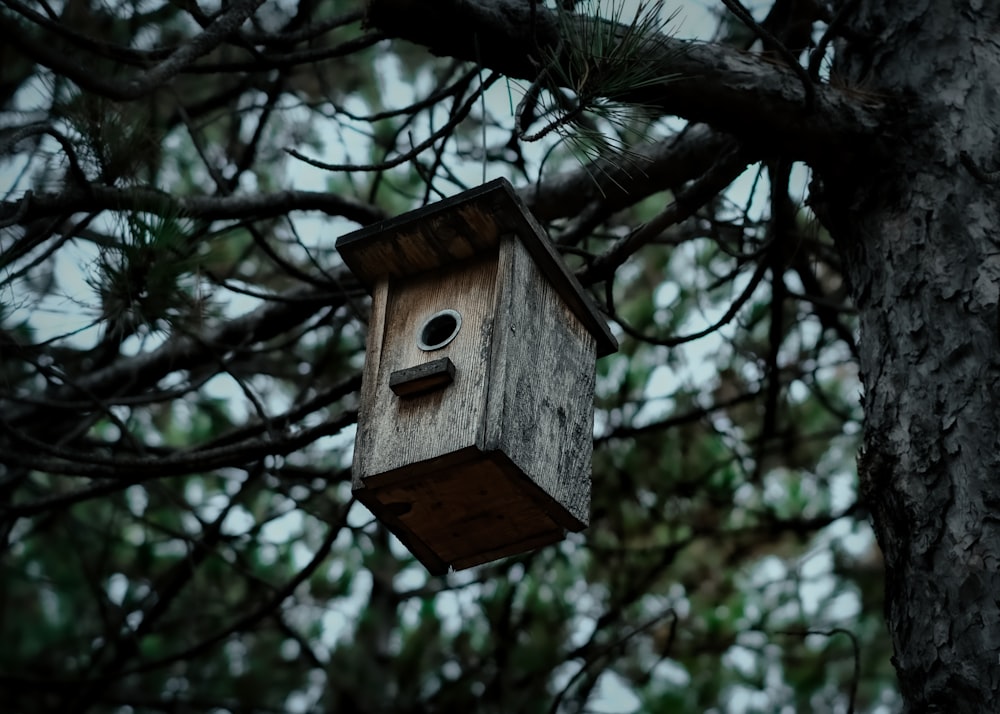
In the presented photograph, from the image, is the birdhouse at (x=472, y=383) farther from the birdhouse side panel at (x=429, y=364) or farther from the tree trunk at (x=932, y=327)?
the tree trunk at (x=932, y=327)

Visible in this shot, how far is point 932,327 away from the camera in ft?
8.25

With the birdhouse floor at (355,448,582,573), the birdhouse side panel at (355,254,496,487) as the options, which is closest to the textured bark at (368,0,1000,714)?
the birdhouse side panel at (355,254,496,487)

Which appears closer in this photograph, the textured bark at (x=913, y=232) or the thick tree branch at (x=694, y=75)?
the textured bark at (x=913, y=232)

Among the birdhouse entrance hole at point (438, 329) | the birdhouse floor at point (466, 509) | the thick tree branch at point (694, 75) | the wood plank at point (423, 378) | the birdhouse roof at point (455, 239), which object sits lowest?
the birdhouse floor at point (466, 509)

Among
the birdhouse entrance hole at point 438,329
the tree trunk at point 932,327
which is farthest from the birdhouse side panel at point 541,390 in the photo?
the tree trunk at point 932,327

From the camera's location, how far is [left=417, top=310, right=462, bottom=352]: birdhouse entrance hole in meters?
2.48

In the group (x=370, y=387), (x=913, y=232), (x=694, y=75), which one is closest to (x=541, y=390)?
(x=370, y=387)

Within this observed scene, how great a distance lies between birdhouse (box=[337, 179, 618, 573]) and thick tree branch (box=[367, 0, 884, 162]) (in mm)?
366

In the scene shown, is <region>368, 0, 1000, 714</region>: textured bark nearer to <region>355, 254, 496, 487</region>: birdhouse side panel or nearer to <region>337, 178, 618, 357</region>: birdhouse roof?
<region>337, 178, 618, 357</region>: birdhouse roof

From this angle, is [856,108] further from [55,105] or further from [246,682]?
[246,682]

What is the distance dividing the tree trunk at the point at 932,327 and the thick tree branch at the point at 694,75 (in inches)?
4.0

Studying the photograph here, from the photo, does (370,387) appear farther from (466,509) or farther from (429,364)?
(466,509)

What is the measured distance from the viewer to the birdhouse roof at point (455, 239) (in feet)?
8.04

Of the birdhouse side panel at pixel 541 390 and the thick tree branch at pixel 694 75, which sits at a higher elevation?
the thick tree branch at pixel 694 75
